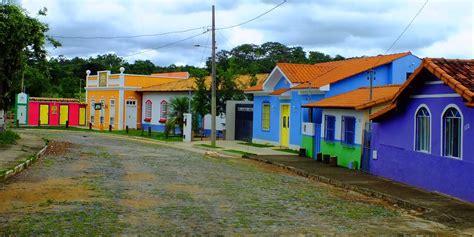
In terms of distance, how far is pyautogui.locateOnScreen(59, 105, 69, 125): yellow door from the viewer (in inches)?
2247

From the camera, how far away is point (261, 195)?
1323 centimetres

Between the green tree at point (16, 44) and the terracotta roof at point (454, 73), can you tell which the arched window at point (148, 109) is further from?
the terracotta roof at point (454, 73)

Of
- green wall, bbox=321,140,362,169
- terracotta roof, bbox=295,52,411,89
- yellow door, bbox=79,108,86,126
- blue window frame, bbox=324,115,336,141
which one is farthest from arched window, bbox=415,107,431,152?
yellow door, bbox=79,108,86,126

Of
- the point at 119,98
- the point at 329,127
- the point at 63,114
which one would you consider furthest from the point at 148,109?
the point at 329,127

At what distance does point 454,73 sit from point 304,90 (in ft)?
44.4

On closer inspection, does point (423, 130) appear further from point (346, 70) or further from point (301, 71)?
point (301, 71)

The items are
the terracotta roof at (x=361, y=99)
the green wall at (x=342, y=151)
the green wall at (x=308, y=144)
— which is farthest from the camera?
the green wall at (x=308, y=144)

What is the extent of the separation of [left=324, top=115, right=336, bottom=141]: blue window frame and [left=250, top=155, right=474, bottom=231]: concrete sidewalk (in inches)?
50.8

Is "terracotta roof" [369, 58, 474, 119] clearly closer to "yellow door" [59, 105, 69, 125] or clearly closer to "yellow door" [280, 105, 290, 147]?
"yellow door" [280, 105, 290, 147]

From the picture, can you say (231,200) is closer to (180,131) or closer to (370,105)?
(370,105)

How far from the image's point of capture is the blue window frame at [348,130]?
20.7 metres

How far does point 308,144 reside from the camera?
2502cm

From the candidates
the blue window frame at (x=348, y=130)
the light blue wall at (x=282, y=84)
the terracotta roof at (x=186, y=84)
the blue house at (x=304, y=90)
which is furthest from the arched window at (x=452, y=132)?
the terracotta roof at (x=186, y=84)

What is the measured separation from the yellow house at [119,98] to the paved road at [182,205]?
3239 cm
